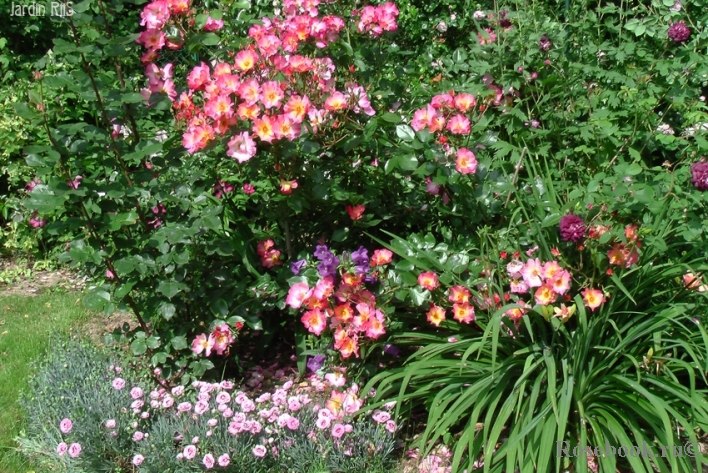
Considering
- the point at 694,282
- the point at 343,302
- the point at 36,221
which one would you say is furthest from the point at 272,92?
the point at 36,221

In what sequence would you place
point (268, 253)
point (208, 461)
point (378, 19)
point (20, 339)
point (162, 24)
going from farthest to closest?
point (20, 339), point (268, 253), point (378, 19), point (162, 24), point (208, 461)

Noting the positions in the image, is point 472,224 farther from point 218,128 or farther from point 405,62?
point 405,62

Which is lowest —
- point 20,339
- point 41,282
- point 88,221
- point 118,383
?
point 41,282

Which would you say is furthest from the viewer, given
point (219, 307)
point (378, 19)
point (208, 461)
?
point (378, 19)

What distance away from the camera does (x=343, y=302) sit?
7.79 feet

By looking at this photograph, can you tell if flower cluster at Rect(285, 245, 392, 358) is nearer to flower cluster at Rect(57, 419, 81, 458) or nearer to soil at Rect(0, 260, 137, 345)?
flower cluster at Rect(57, 419, 81, 458)

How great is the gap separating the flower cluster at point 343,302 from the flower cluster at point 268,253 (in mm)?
315

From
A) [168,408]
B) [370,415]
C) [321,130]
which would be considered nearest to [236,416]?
[168,408]

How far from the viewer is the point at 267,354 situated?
3025 mm

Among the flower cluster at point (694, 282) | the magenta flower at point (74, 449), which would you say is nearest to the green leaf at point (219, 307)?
the magenta flower at point (74, 449)

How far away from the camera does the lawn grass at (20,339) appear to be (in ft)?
8.20

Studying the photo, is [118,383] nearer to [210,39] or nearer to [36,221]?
[210,39]

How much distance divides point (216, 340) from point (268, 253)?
0.40m

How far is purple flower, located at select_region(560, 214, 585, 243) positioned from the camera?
6.81ft
